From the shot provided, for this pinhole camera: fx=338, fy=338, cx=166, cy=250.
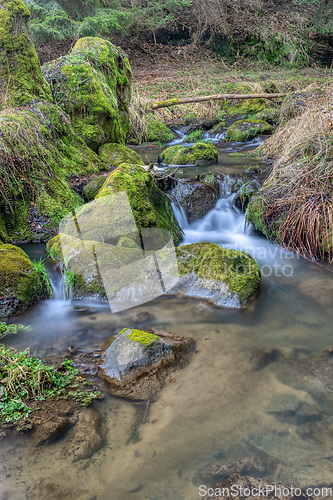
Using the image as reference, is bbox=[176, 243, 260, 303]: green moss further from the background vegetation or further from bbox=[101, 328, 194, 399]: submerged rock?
the background vegetation

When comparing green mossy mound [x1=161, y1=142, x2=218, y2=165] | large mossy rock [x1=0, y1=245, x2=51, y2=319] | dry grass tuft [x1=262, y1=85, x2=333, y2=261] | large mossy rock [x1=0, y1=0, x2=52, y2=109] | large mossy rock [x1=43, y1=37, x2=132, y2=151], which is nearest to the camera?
large mossy rock [x1=0, y1=245, x2=51, y2=319]

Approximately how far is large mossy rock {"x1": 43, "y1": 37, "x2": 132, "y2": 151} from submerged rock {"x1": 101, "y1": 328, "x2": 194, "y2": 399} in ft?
20.8

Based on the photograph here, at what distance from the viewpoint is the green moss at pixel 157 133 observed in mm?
12086

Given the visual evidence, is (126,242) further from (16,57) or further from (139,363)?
(16,57)

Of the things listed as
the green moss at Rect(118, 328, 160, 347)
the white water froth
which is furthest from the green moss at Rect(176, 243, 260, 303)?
the green moss at Rect(118, 328, 160, 347)

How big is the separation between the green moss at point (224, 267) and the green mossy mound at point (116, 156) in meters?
4.29

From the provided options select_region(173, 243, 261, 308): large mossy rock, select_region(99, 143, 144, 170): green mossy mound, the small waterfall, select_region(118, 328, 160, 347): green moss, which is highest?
select_region(118, 328, 160, 347): green moss

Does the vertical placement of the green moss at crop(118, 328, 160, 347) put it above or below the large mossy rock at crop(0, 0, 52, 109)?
below

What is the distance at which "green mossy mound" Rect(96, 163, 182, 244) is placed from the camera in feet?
16.3

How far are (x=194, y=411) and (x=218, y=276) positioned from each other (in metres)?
1.79

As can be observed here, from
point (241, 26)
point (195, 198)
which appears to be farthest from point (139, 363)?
point (241, 26)

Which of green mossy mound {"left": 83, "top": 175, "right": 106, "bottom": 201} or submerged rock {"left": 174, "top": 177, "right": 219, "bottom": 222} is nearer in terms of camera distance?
green mossy mound {"left": 83, "top": 175, "right": 106, "bottom": 201}

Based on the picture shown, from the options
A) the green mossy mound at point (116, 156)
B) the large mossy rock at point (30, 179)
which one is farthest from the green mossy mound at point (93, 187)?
the green mossy mound at point (116, 156)

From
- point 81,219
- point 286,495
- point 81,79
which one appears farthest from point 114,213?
point 81,79
